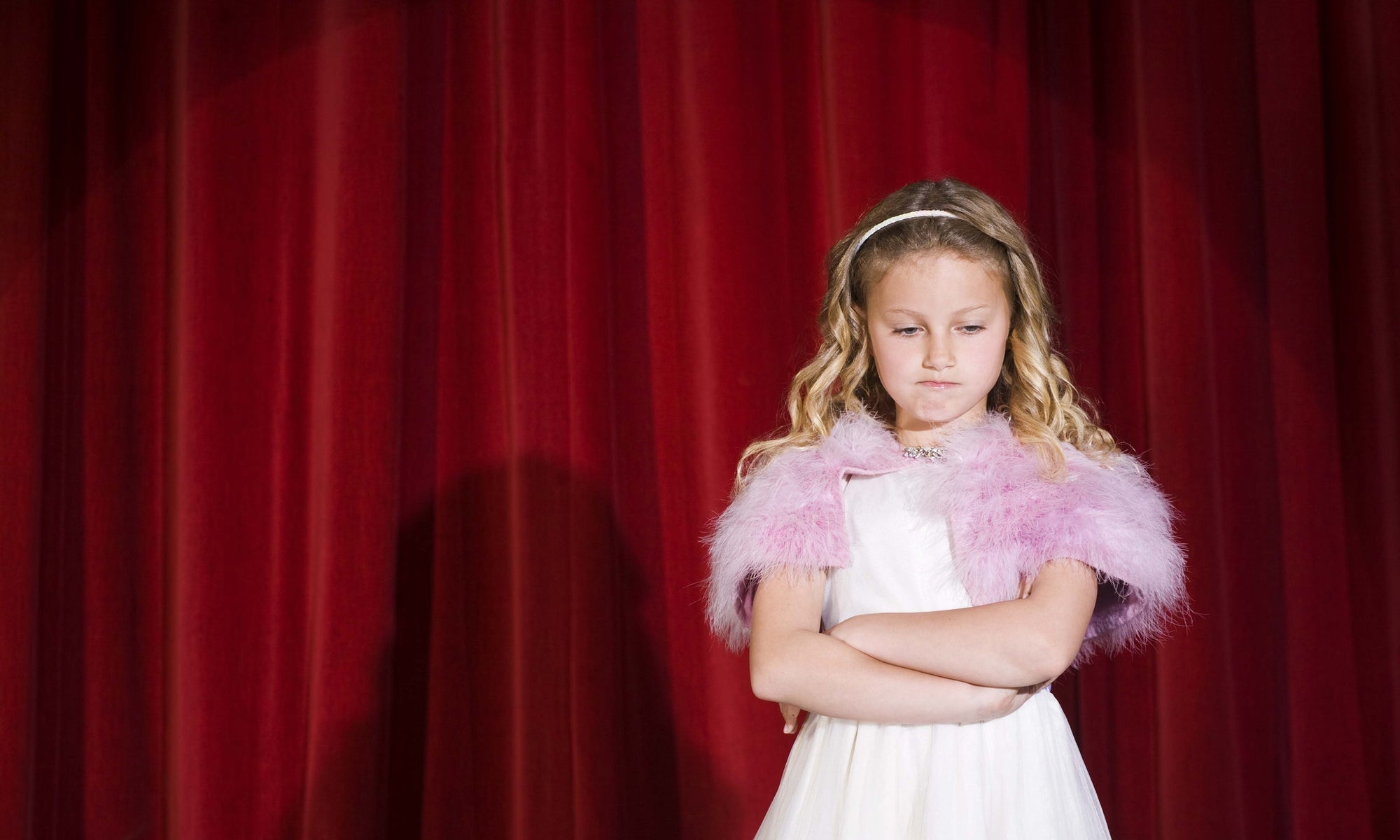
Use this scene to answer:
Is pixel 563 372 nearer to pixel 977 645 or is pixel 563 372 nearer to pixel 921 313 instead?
pixel 921 313

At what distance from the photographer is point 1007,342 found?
1356 millimetres

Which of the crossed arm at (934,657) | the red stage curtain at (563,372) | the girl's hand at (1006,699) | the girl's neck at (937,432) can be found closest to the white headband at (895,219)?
the girl's neck at (937,432)

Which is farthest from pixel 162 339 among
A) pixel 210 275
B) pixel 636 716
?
pixel 636 716

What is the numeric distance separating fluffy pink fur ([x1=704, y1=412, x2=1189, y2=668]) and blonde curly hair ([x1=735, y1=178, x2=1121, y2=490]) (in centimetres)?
4

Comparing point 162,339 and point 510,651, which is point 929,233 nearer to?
point 510,651

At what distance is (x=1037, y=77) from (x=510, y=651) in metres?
1.57

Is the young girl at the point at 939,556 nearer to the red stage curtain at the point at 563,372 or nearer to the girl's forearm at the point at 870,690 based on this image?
the girl's forearm at the point at 870,690

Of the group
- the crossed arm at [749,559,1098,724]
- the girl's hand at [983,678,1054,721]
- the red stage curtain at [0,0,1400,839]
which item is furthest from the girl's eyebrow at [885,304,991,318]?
the red stage curtain at [0,0,1400,839]

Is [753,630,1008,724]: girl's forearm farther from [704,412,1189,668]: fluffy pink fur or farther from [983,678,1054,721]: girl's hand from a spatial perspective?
[704,412,1189,668]: fluffy pink fur

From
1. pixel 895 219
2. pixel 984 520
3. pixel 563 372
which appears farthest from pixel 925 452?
pixel 563 372

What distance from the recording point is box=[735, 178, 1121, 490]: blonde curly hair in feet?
4.20

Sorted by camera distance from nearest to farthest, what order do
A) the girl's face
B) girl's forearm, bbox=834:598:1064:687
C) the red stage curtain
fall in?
girl's forearm, bbox=834:598:1064:687, the girl's face, the red stage curtain

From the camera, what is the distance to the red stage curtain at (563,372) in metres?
2.07

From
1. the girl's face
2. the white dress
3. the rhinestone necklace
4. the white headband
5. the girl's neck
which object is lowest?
the white dress
